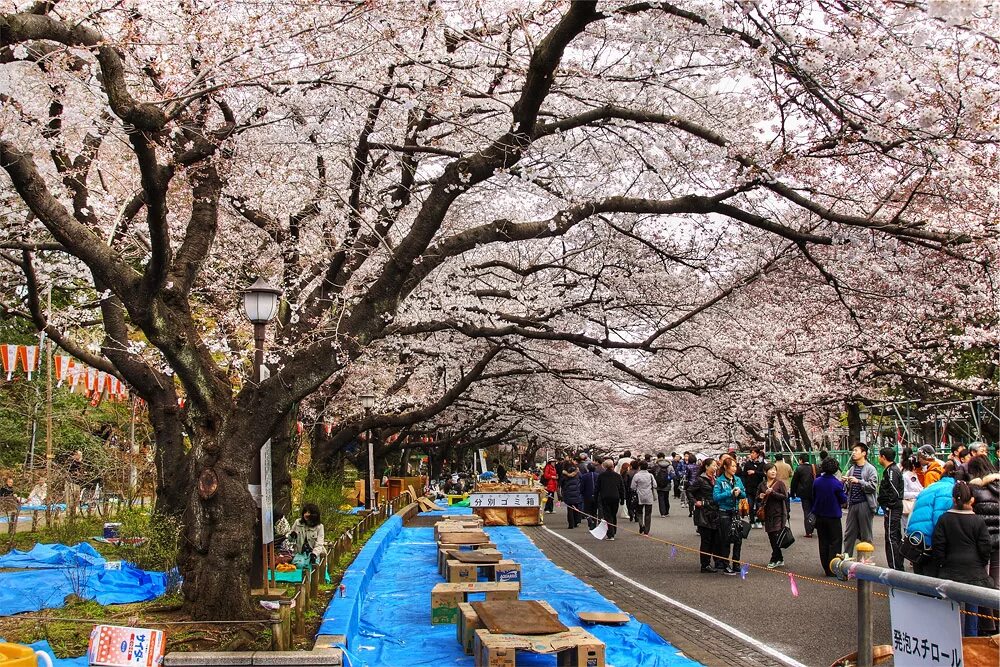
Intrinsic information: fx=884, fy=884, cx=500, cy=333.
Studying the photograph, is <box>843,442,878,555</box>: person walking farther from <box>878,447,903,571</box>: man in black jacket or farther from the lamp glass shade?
the lamp glass shade

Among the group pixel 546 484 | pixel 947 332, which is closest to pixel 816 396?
pixel 947 332

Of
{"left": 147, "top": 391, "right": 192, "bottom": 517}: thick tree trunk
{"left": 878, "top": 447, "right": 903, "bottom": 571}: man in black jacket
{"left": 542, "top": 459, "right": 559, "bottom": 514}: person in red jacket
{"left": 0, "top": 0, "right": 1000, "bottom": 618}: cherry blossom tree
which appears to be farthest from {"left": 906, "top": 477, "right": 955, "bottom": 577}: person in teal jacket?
{"left": 542, "top": 459, "right": 559, "bottom": 514}: person in red jacket

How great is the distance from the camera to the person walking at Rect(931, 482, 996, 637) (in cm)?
733

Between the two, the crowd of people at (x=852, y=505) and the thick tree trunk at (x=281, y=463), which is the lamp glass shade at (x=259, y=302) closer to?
the thick tree trunk at (x=281, y=463)

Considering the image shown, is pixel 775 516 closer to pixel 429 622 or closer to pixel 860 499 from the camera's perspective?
pixel 860 499

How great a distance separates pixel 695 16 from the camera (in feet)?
24.8

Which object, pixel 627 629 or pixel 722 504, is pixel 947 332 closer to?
pixel 722 504

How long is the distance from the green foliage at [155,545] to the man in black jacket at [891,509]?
9123 mm

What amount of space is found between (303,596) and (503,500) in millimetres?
15584

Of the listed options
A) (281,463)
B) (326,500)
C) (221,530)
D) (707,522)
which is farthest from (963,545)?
(326,500)

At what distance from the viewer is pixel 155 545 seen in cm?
1171

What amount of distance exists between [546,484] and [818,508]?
77.2 feet

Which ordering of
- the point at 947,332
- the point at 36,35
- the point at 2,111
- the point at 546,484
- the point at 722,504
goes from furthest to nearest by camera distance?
the point at 546,484, the point at 947,332, the point at 722,504, the point at 2,111, the point at 36,35

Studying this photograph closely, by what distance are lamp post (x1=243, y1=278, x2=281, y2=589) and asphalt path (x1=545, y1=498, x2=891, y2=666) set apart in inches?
188
